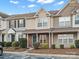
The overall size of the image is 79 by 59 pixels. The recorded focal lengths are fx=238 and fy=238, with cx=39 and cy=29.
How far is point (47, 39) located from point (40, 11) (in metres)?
5.61

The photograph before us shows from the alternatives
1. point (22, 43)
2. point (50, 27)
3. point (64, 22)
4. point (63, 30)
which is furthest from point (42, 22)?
point (22, 43)

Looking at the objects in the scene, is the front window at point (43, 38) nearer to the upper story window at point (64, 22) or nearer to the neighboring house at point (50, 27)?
the neighboring house at point (50, 27)

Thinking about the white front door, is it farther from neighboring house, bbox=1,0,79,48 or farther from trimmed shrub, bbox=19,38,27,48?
trimmed shrub, bbox=19,38,27,48

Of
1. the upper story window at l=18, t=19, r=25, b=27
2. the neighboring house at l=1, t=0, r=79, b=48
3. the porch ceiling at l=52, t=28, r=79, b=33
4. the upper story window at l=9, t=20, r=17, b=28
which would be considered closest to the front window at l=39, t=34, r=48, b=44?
the neighboring house at l=1, t=0, r=79, b=48

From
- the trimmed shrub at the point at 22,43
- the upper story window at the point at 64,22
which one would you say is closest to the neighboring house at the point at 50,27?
the upper story window at the point at 64,22

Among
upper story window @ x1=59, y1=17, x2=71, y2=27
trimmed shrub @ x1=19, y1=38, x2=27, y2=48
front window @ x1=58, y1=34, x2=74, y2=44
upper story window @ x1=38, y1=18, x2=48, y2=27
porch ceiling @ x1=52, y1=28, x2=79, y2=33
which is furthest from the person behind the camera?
upper story window @ x1=38, y1=18, x2=48, y2=27

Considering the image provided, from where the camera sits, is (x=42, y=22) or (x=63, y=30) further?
(x=42, y=22)

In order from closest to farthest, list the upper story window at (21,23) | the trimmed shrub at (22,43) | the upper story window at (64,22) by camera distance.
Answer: the upper story window at (64,22) → the trimmed shrub at (22,43) → the upper story window at (21,23)

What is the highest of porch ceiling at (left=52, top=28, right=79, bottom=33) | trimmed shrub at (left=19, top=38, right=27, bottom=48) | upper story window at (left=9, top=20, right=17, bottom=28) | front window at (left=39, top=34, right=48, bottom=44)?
upper story window at (left=9, top=20, right=17, bottom=28)

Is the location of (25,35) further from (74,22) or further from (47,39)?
(74,22)

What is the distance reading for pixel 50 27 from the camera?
44344mm

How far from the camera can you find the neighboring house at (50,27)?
42031 millimetres

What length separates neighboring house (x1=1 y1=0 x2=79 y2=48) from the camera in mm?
42031

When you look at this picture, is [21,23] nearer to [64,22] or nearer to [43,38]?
[43,38]
